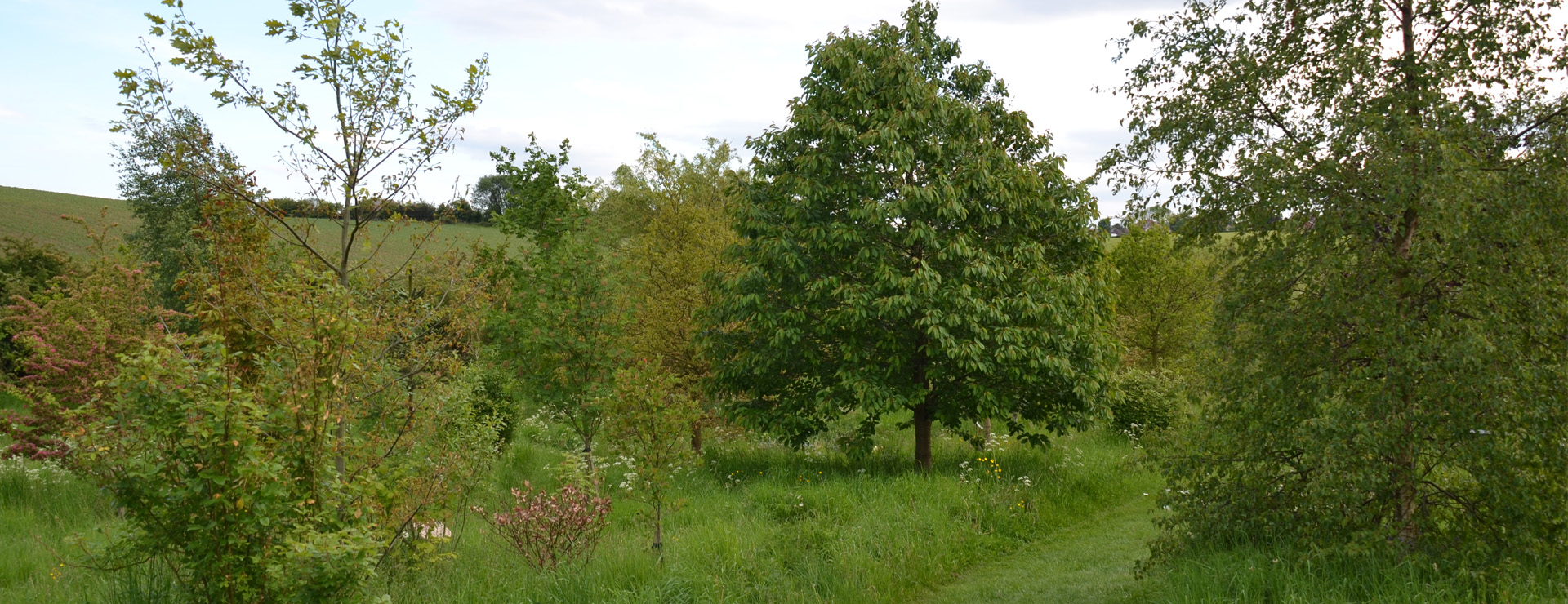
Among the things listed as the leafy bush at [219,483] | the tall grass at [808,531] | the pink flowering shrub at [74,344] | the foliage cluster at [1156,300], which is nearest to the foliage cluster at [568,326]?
the tall grass at [808,531]

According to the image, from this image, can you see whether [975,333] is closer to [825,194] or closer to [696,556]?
[825,194]

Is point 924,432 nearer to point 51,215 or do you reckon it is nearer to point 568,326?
point 568,326

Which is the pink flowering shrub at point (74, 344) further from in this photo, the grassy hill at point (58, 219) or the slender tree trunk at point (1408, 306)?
the grassy hill at point (58, 219)

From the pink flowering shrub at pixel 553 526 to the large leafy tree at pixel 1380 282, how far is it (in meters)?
5.43

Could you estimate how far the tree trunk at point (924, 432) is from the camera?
1391 centimetres

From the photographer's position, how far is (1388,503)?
251 inches

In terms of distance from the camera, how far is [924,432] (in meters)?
14.0

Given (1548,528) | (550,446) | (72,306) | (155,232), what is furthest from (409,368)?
(155,232)

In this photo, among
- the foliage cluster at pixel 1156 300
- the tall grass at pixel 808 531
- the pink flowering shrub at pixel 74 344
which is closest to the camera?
the tall grass at pixel 808 531

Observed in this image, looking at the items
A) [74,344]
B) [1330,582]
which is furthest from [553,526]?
[74,344]

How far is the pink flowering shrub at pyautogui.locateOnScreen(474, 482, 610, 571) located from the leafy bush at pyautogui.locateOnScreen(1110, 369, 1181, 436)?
13164 mm

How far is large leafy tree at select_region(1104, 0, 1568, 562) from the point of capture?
5.54m

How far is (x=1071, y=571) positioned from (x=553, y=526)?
5.95 metres

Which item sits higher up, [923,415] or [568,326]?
[568,326]
